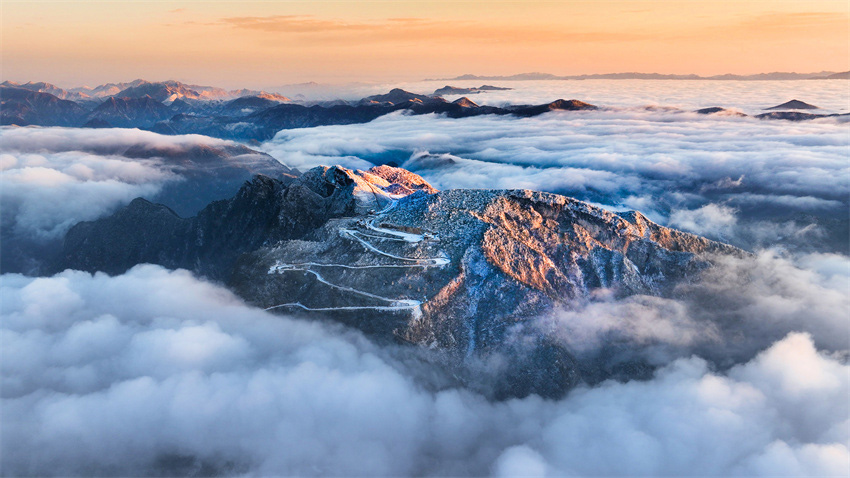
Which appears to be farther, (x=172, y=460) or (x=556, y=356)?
(x=556, y=356)

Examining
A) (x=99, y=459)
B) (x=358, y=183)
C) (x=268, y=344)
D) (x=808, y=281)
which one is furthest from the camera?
(x=808, y=281)

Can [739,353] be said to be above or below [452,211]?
below

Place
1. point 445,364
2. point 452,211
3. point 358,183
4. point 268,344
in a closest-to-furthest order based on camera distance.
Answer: point 445,364
point 268,344
point 452,211
point 358,183

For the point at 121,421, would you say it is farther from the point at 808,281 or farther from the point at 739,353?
the point at 808,281

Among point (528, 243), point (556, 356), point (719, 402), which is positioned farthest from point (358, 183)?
point (719, 402)

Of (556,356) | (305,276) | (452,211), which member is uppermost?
(452,211)

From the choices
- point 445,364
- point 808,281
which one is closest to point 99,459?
point 445,364
